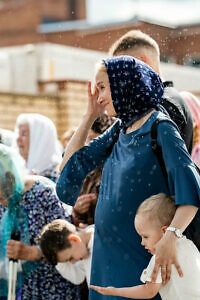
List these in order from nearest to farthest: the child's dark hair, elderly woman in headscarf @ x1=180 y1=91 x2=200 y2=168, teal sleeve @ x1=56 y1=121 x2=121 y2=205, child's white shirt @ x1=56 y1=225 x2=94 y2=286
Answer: teal sleeve @ x1=56 y1=121 x2=121 y2=205, the child's dark hair, child's white shirt @ x1=56 y1=225 x2=94 y2=286, elderly woman in headscarf @ x1=180 y1=91 x2=200 y2=168

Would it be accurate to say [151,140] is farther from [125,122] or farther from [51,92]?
[51,92]

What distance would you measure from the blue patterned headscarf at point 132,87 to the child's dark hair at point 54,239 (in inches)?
54.8

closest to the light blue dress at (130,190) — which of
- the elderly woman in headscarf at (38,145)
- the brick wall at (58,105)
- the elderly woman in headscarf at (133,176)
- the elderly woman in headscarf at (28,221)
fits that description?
the elderly woman in headscarf at (133,176)

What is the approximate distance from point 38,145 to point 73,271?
1.23 meters

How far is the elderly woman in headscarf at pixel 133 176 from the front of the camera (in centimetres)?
248

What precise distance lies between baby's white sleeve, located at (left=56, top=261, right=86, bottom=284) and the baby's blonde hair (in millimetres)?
1557

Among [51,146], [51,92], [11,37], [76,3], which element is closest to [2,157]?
[51,146]

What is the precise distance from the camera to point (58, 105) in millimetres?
12141

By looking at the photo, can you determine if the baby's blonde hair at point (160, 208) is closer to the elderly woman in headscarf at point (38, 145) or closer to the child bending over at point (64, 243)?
the child bending over at point (64, 243)

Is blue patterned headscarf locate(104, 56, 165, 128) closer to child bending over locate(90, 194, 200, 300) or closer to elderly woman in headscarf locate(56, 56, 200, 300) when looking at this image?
elderly woman in headscarf locate(56, 56, 200, 300)

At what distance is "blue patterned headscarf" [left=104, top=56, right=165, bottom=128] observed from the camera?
266 cm

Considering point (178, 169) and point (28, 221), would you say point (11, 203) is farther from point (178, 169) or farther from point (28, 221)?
point (178, 169)

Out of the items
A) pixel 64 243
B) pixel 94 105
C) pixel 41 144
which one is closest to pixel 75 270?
pixel 64 243

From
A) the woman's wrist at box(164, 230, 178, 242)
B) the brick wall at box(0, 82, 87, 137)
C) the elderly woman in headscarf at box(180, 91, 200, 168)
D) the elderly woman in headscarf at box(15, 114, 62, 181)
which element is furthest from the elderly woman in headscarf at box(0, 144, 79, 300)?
the brick wall at box(0, 82, 87, 137)
